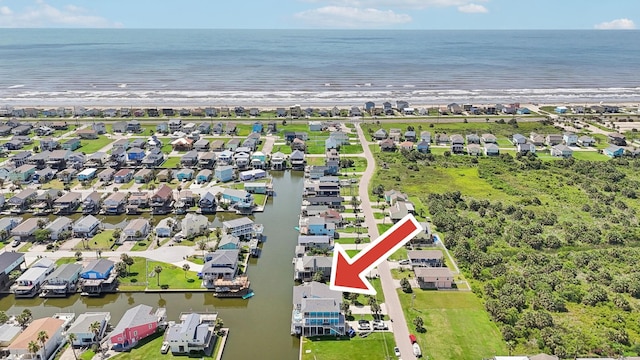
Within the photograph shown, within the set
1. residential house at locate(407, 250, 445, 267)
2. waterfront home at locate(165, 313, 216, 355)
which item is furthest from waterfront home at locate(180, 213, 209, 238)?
residential house at locate(407, 250, 445, 267)

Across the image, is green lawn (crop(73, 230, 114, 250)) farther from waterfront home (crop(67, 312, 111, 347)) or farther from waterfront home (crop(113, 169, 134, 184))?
waterfront home (crop(113, 169, 134, 184))

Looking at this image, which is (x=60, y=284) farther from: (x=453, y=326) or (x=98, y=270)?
(x=453, y=326)

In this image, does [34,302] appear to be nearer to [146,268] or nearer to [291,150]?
[146,268]

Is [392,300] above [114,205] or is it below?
below

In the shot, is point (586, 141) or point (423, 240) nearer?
point (423, 240)

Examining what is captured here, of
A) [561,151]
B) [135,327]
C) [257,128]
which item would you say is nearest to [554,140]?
[561,151]

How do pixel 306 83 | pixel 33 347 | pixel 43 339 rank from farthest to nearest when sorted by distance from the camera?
1. pixel 306 83
2. pixel 43 339
3. pixel 33 347

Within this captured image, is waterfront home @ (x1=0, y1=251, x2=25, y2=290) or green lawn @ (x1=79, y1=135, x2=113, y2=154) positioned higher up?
green lawn @ (x1=79, y1=135, x2=113, y2=154)

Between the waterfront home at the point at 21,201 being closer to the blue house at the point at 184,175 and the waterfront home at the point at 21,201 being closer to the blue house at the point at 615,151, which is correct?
the blue house at the point at 184,175
